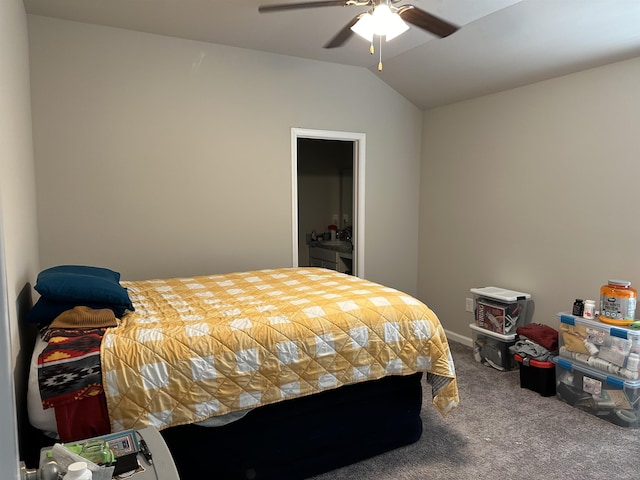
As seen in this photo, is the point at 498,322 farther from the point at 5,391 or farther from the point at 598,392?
the point at 5,391

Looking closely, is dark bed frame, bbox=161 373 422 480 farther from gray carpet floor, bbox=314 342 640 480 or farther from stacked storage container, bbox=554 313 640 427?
stacked storage container, bbox=554 313 640 427

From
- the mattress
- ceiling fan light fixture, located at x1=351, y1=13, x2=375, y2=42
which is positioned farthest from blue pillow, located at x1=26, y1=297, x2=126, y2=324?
ceiling fan light fixture, located at x1=351, y1=13, x2=375, y2=42

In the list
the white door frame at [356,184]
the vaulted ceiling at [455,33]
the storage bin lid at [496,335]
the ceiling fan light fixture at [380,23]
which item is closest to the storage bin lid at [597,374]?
the storage bin lid at [496,335]

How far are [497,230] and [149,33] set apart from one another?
10.3 feet

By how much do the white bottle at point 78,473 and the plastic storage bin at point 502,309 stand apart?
2988mm

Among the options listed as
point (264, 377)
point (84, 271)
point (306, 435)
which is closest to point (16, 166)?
point (84, 271)

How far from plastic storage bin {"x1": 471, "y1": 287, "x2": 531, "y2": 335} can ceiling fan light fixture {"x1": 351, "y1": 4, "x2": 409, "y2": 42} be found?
2.19m

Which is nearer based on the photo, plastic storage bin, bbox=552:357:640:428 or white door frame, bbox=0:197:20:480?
white door frame, bbox=0:197:20:480

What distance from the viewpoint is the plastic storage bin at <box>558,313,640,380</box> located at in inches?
99.0

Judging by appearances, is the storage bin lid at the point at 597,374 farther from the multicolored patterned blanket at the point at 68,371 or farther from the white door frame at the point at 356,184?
the multicolored patterned blanket at the point at 68,371

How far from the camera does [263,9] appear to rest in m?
2.23

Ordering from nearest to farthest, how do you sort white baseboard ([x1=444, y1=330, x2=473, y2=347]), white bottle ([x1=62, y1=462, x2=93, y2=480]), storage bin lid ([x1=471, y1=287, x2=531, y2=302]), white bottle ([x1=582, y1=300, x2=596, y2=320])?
white bottle ([x1=62, y1=462, x2=93, y2=480]) → white bottle ([x1=582, y1=300, x2=596, y2=320]) → storage bin lid ([x1=471, y1=287, x2=531, y2=302]) → white baseboard ([x1=444, y1=330, x2=473, y2=347])

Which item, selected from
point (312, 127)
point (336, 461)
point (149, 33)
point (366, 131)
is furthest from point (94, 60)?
point (336, 461)

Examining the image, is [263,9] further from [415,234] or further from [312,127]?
[415,234]
